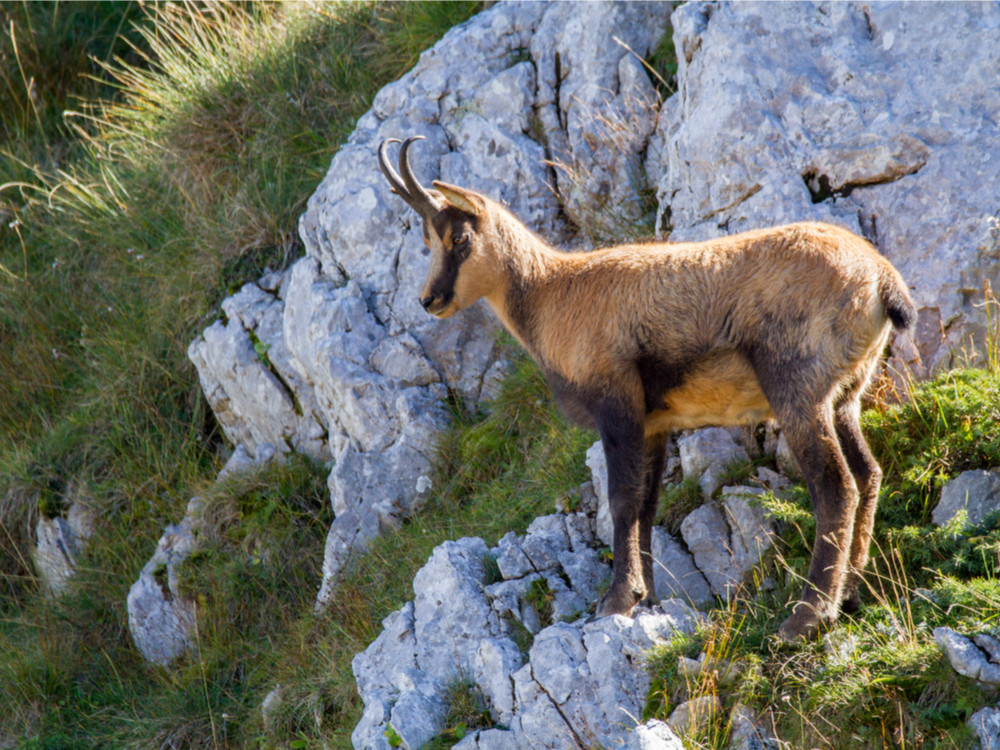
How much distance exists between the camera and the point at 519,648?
5.08 metres


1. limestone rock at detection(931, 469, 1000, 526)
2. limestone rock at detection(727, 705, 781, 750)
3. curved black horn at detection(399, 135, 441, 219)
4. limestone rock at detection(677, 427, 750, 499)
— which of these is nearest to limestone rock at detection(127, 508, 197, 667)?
curved black horn at detection(399, 135, 441, 219)

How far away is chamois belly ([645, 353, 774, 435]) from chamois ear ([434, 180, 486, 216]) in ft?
5.31

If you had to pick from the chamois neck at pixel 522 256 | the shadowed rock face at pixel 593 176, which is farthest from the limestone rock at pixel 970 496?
the chamois neck at pixel 522 256

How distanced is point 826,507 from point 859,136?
2.77 m

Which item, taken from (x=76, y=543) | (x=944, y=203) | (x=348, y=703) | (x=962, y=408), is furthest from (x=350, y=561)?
(x=944, y=203)

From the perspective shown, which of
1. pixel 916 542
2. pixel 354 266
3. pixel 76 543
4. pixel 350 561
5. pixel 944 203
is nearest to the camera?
pixel 916 542

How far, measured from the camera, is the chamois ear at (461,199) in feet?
17.6

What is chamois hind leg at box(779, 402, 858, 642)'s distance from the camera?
434 cm

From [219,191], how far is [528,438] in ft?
16.6

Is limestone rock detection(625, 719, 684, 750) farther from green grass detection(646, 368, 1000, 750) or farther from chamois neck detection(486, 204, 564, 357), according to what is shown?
chamois neck detection(486, 204, 564, 357)

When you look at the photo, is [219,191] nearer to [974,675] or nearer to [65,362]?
[65,362]

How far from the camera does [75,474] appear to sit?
30.1 feet

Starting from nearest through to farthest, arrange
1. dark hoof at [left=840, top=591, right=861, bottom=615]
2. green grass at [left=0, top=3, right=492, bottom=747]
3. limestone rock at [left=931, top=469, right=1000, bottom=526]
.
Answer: dark hoof at [left=840, top=591, right=861, bottom=615] < limestone rock at [left=931, top=469, right=1000, bottom=526] < green grass at [left=0, top=3, right=492, bottom=747]

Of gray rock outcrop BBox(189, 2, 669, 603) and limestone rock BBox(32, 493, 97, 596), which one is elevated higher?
gray rock outcrop BBox(189, 2, 669, 603)
